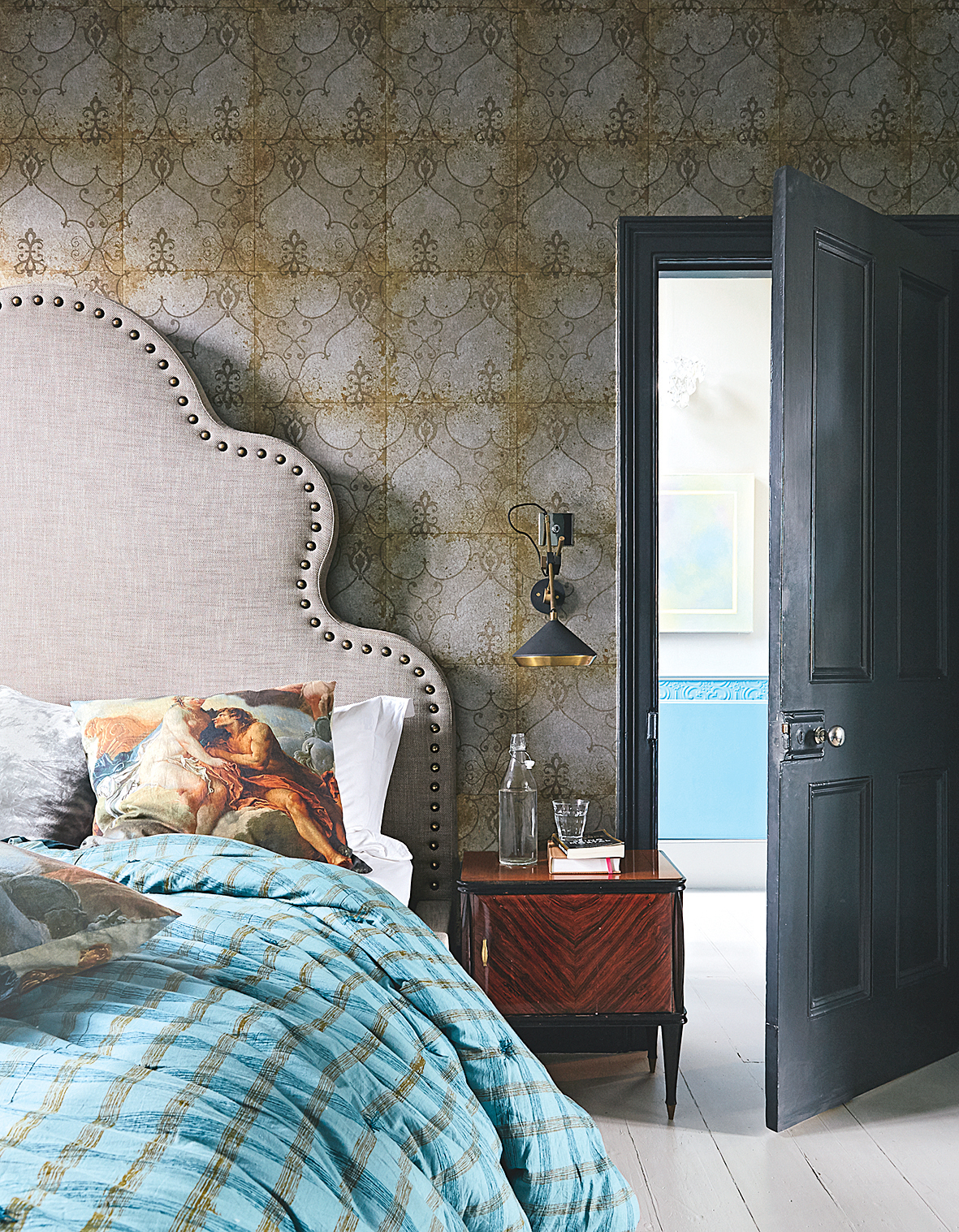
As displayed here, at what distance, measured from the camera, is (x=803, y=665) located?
2309mm

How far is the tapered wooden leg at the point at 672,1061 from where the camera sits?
2354 millimetres

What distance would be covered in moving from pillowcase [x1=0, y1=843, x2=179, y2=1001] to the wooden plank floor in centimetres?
119

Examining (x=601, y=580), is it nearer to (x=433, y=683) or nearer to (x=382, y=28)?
(x=433, y=683)

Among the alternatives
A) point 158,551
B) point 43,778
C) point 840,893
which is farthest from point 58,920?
point 840,893

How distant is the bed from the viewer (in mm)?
992

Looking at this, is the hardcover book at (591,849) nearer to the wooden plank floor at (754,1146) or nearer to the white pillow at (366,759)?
the white pillow at (366,759)

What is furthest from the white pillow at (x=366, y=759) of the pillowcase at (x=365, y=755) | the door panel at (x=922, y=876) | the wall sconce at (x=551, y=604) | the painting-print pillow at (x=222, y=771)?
the door panel at (x=922, y=876)

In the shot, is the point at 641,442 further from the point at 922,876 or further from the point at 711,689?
the point at 711,689

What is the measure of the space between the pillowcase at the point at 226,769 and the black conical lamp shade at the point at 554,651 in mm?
498

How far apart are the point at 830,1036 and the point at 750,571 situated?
9.22 ft

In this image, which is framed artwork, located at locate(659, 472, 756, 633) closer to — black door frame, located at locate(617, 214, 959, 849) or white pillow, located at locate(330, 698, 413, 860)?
black door frame, located at locate(617, 214, 959, 849)

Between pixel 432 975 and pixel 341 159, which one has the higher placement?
pixel 341 159

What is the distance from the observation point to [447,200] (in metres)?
2.78

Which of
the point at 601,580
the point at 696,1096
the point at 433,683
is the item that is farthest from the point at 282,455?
the point at 696,1096
